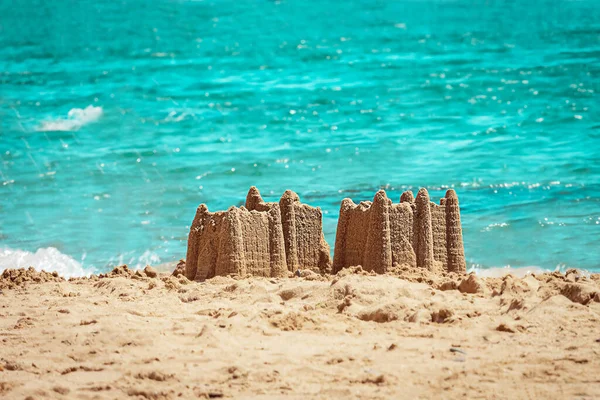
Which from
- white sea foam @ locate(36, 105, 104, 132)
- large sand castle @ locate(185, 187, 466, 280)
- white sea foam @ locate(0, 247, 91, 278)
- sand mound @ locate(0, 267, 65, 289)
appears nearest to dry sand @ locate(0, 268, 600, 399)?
large sand castle @ locate(185, 187, 466, 280)

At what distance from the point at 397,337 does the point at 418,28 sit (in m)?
31.2

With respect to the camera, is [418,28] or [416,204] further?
[418,28]

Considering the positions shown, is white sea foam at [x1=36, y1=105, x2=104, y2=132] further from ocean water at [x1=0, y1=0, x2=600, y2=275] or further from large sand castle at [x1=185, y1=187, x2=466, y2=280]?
large sand castle at [x1=185, y1=187, x2=466, y2=280]

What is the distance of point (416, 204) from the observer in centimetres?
840

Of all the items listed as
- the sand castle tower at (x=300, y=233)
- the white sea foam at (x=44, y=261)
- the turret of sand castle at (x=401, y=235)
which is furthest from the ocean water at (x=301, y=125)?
the sand castle tower at (x=300, y=233)

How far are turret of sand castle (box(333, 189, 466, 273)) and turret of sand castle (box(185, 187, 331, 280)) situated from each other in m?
0.26

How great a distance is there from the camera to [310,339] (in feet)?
22.3

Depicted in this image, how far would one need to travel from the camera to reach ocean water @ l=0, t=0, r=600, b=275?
13.7m

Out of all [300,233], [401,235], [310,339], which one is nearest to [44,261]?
[300,233]

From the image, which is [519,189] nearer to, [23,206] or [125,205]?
[125,205]

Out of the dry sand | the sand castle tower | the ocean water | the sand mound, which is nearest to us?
the dry sand

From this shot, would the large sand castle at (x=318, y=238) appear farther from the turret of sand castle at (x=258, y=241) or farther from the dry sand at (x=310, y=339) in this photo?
the dry sand at (x=310, y=339)

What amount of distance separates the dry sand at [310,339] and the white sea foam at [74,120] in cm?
1548

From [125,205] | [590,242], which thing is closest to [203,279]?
[590,242]
